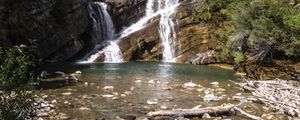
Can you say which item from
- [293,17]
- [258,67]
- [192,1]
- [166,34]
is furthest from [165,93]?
[192,1]

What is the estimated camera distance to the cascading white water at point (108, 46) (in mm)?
39594

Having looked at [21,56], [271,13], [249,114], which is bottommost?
[249,114]

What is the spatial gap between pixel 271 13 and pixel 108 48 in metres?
15.0

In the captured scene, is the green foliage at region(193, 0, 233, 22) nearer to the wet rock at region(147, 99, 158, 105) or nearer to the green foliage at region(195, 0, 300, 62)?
the green foliage at region(195, 0, 300, 62)

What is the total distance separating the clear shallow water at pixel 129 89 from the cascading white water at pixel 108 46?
185 inches

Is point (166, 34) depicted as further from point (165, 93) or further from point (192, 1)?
point (165, 93)

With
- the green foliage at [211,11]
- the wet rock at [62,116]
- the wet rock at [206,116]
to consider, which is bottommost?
the wet rock at [206,116]

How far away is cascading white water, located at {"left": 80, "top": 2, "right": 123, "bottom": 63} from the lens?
39.6 metres

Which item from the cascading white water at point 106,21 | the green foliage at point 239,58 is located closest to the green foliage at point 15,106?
the green foliage at point 239,58

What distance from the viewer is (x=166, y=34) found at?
4297 centimetres

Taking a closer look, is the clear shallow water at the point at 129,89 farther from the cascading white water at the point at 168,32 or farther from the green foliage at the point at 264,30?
the cascading white water at the point at 168,32

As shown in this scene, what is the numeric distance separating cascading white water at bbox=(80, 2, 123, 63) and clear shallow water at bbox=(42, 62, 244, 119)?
4702mm

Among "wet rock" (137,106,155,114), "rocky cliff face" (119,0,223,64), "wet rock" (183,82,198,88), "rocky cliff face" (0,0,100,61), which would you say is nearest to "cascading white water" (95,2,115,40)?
"rocky cliff face" (0,0,100,61)

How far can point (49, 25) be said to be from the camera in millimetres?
35062
